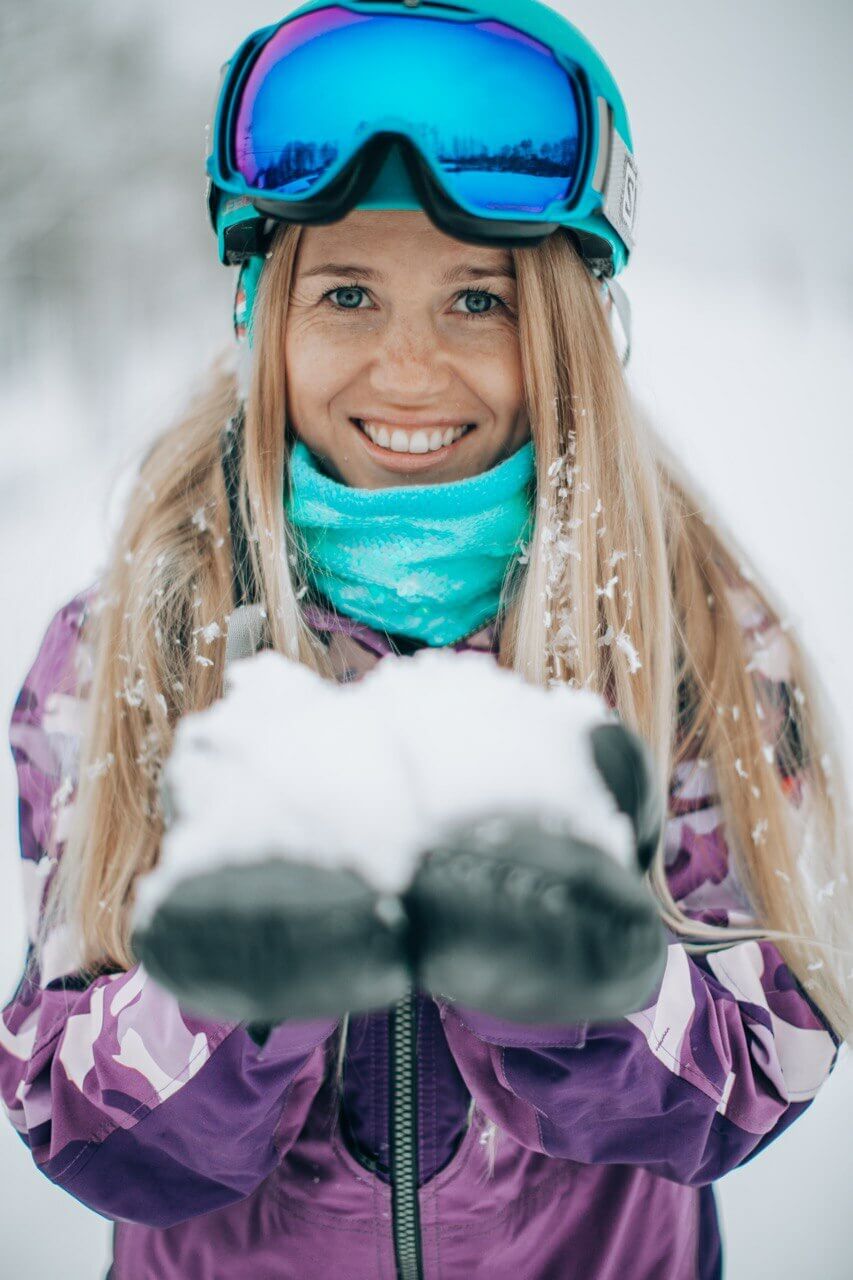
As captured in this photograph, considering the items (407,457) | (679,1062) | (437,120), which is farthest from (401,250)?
(679,1062)

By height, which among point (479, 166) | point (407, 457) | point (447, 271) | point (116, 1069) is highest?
point (479, 166)

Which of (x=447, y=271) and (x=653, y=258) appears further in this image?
(x=653, y=258)

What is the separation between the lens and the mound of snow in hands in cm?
67

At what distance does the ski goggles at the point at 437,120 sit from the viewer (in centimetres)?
125

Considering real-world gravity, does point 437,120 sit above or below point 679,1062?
above

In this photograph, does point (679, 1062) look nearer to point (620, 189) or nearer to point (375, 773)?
point (375, 773)

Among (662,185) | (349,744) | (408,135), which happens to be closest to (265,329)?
(408,135)

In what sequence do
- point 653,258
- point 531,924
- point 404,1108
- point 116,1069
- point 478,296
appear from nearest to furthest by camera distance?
1. point 531,924
2. point 116,1069
3. point 404,1108
4. point 478,296
5. point 653,258

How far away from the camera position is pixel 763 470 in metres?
3.05

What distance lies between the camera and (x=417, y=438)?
138 centimetres

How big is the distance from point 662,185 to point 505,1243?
2923 mm

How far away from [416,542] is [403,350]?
281mm

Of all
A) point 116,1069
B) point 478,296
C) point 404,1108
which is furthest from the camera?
point 478,296

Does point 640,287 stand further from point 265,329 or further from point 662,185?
point 265,329
